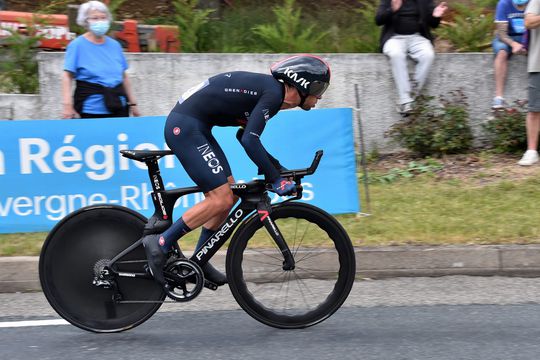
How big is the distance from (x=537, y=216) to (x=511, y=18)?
289 cm

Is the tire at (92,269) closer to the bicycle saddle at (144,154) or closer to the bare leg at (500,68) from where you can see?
the bicycle saddle at (144,154)

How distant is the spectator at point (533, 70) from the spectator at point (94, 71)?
4.21 metres

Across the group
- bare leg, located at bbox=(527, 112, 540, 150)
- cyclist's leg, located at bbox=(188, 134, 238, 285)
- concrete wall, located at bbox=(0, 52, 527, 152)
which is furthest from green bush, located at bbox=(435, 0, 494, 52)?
cyclist's leg, located at bbox=(188, 134, 238, 285)

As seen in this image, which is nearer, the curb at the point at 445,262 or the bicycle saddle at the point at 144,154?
the bicycle saddle at the point at 144,154

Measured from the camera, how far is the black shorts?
521 cm

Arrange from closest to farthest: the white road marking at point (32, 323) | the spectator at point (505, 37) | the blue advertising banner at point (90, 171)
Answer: the white road marking at point (32, 323), the blue advertising banner at point (90, 171), the spectator at point (505, 37)

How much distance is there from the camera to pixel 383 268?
666 centimetres

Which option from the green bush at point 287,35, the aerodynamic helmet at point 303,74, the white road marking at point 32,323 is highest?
the aerodynamic helmet at point 303,74

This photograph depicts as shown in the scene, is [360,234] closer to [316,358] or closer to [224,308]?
[224,308]

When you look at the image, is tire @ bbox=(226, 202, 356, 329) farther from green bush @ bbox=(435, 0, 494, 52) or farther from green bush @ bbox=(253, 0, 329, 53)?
green bush @ bbox=(435, 0, 494, 52)

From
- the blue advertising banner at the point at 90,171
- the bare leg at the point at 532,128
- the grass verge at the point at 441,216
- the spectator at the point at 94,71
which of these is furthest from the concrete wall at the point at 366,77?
the blue advertising banner at the point at 90,171

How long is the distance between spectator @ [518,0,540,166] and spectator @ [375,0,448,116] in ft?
3.49

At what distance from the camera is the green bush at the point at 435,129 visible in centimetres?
951

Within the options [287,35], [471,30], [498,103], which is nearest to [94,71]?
[287,35]
